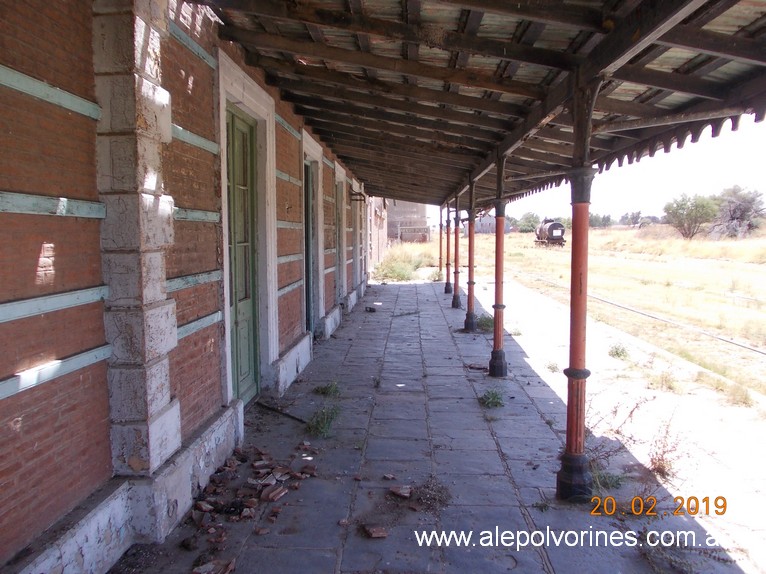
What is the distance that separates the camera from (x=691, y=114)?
3.64m

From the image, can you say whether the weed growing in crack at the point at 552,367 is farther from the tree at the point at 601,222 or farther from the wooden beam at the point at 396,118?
the tree at the point at 601,222

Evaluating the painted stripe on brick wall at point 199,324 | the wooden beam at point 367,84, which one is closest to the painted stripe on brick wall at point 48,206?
the painted stripe on brick wall at point 199,324

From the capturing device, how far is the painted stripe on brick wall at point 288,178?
592cm

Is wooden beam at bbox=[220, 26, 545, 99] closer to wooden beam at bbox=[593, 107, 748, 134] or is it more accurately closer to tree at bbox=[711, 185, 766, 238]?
wooden beam at bbox=[593, 107, 748, 134]

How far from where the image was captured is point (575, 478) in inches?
139

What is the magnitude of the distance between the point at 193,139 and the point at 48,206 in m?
1.45

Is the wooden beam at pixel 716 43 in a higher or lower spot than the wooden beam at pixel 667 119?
higher

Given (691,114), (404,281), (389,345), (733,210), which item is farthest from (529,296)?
(733,210)

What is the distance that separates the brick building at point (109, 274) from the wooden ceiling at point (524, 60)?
0.93 meters

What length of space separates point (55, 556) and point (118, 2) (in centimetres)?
269

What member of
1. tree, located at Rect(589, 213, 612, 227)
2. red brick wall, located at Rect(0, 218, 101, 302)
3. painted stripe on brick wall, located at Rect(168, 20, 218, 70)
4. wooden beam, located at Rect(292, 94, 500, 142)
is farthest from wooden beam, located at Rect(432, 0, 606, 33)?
tree, located at Rect(589, 213, 612, 227)

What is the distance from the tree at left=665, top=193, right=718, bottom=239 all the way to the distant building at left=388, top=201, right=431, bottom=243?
88.7 ft

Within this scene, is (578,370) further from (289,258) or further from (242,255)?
(289,258)

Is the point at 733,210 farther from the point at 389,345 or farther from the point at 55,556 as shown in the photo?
the point at 55,556
